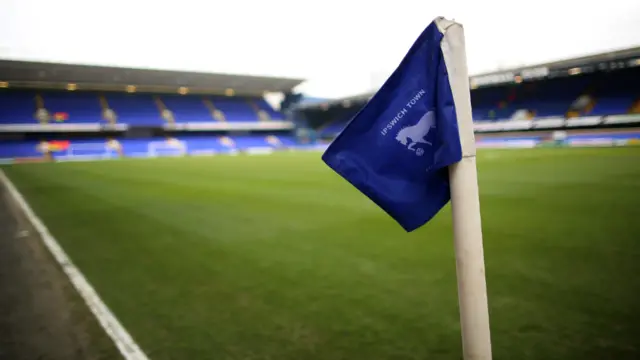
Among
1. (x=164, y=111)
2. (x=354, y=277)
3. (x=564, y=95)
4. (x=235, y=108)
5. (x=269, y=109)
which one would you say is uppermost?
(x=269, y=109)

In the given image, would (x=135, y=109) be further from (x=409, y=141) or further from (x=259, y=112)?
(x=409, y=141)

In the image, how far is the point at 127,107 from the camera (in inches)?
1868

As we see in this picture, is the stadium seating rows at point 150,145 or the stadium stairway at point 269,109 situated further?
the stadium stairway at point 269,109

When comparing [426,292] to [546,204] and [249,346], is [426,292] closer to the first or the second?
[249,346]

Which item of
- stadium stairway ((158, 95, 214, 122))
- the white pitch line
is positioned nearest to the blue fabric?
the white pitch line

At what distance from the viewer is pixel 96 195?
37.9ft

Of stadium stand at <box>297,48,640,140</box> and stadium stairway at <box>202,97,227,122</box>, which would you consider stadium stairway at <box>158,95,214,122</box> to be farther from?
stadium stand at <box>297,48,640,140</box>

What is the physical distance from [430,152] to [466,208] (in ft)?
0.96

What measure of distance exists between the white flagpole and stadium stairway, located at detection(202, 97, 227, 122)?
5261cm

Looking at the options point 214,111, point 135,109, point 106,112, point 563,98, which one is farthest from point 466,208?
point 214,111

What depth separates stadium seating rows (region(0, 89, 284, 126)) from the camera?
4091 centimetres

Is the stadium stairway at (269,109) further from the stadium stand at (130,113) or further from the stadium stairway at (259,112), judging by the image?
the stadium stairway at (259,112)

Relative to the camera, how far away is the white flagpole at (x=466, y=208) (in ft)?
4.99

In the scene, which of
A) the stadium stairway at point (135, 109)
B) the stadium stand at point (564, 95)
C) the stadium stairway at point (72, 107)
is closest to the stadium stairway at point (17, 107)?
the stadium stairway at point (72, 107)
